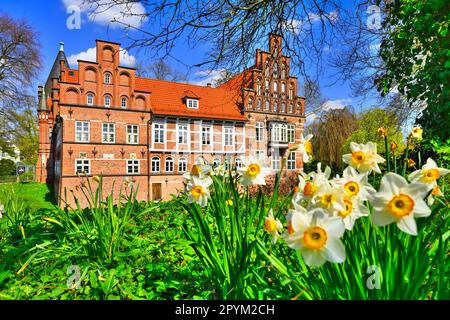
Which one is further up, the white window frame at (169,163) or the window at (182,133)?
the window at (182,133)

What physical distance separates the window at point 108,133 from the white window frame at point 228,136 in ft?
24.9

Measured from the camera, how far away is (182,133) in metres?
17.8

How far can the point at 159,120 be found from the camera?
56.6ft

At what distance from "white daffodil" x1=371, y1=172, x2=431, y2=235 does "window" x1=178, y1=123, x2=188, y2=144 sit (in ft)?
56.7

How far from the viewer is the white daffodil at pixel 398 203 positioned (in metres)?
0.68

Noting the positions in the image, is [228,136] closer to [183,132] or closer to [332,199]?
[183,132]

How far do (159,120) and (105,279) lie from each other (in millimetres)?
16799

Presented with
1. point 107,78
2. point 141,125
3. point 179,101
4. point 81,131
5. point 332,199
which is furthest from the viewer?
point 179,101

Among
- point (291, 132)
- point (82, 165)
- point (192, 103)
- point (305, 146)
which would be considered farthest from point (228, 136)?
point (305, 146)

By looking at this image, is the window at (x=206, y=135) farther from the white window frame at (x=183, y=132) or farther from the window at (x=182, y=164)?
the window at (x=182, y=164)

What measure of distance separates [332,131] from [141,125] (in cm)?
1379

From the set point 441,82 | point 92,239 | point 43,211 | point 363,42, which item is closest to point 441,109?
point 441,82

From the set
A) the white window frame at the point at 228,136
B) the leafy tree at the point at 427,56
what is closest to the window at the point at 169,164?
the white window frame at the point at 228,136

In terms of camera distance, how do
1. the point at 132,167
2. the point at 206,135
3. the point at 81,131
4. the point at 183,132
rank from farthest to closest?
the point at 206,135, the point at 183,132, the point at 132,167, the point at 81,131
